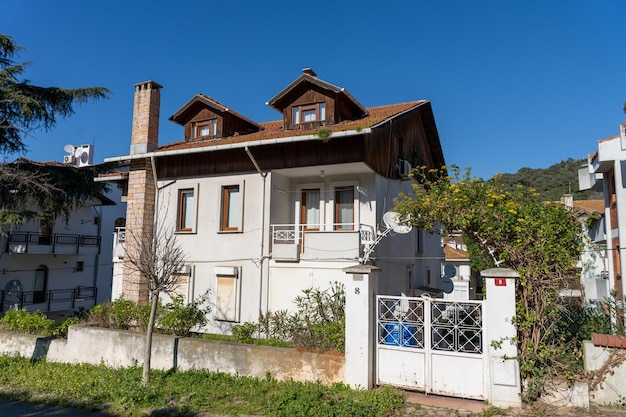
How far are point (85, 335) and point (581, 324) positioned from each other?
12.2 metres

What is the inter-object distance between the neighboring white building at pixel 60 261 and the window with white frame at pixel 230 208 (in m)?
14.4

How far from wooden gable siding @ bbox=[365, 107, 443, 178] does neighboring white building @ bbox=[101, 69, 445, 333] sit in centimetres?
7

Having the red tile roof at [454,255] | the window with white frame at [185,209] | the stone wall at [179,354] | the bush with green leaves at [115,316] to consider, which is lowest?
the stone wall at [179,354]

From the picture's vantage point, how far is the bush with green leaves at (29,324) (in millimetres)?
12523

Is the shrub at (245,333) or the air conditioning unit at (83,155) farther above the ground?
the air conditioning unit at (83,155)

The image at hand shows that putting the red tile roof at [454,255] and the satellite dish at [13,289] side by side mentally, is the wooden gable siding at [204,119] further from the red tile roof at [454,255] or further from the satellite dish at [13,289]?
the red tile roof at [454,255]

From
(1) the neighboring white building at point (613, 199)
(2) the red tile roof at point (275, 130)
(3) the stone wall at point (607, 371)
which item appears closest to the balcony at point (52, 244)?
(2) the red tile roof at point (275, 130)

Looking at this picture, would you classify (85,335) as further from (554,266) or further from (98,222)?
(98,222)

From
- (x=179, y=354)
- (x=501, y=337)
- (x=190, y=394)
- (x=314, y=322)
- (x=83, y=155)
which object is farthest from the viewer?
(x=83, y=155)

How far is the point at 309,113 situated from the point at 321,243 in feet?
16.2

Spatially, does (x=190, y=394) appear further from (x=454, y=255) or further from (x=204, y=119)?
(x=454, y=255)

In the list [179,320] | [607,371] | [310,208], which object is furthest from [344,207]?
[607,371]

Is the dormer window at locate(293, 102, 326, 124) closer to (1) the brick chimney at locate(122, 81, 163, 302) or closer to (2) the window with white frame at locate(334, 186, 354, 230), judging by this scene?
(2) the window with white frame at locate(334, 186, 354, 230)

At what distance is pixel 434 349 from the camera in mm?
7875
